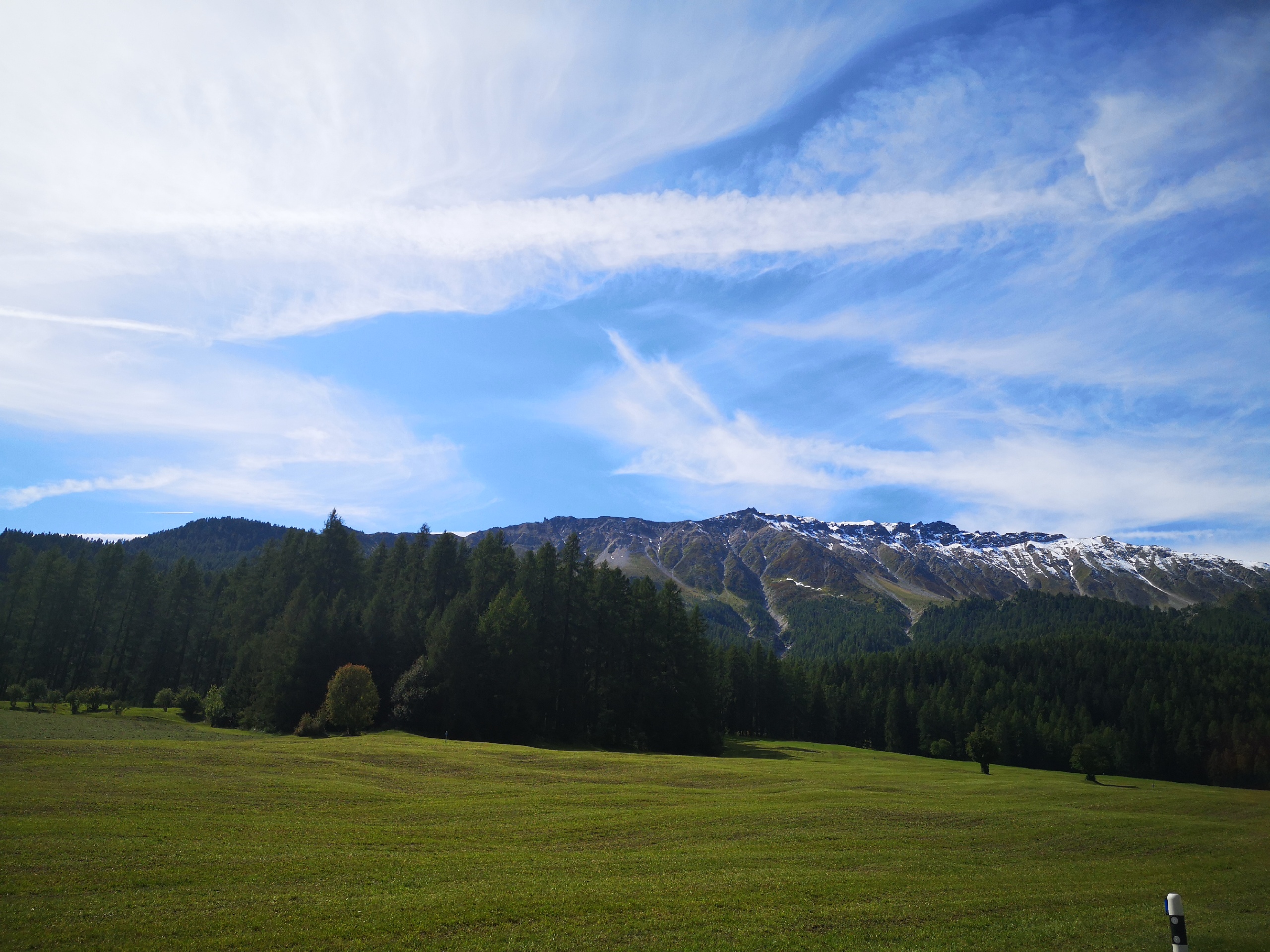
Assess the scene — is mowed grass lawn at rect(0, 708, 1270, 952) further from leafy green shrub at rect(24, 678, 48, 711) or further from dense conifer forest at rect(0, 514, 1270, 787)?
leafy green shrub at rect(24, 678, 48, 711)

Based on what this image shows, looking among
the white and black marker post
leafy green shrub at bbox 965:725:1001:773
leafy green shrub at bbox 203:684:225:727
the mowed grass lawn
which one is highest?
the white and black marker post

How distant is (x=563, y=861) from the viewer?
2045 cm

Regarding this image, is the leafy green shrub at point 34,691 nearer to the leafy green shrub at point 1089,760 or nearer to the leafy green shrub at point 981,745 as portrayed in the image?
the leafy green shrub at point 981,745

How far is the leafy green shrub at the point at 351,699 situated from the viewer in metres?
60.8

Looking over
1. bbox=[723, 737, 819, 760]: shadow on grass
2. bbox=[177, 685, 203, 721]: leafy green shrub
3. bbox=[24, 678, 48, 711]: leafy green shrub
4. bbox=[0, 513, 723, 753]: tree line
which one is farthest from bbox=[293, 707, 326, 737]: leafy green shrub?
bbox=[723, 737, 819, 760]: shadow on grass

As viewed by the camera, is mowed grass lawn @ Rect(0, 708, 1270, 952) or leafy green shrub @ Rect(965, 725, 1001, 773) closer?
mowed grass lawn @ Rect(0, 708, 1270, 952)

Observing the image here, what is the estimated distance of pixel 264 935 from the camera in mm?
13516

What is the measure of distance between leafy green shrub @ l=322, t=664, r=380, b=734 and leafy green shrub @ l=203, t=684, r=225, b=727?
1670cm

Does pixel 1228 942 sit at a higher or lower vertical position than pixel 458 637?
lower

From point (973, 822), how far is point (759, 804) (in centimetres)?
942

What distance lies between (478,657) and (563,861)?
52393mm

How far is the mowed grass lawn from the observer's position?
14.6 meters

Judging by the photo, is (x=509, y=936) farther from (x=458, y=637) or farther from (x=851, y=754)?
(x=851, y=754)

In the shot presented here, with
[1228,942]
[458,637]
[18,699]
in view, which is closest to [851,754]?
[458,637]
